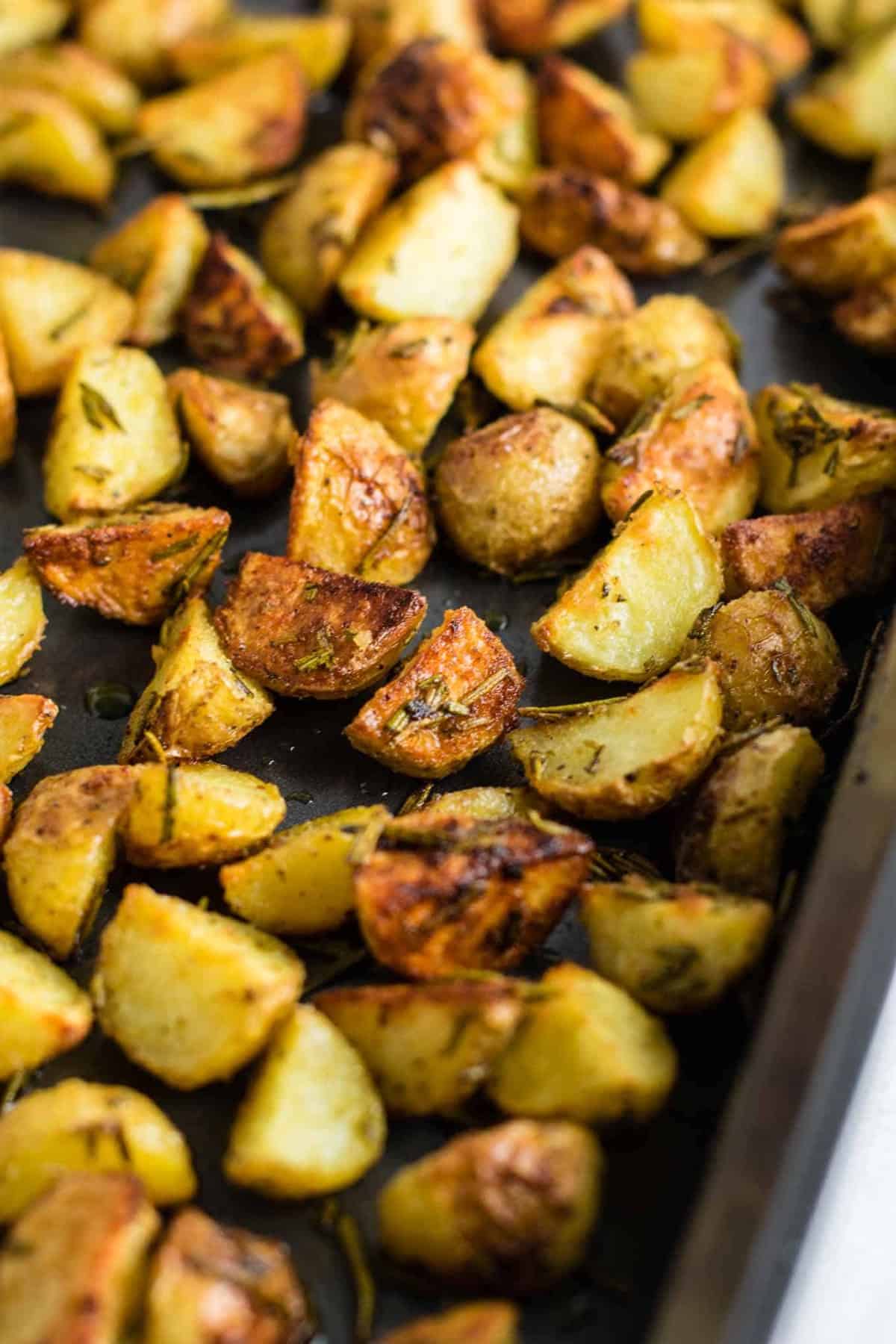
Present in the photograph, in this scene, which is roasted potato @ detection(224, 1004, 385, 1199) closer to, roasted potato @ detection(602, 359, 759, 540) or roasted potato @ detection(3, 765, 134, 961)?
roasted potato @ detection(3, 765, 134, 961)

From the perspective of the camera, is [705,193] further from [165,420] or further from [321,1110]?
[321,1110]

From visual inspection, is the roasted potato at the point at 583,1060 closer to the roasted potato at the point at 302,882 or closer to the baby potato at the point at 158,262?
the roasted potato at the point at 302,882

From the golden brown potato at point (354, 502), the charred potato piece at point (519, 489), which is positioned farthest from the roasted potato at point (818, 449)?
the golden brown potato at point (354, 502)

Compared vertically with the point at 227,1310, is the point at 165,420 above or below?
above

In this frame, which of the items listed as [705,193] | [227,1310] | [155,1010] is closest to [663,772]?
[155,1010]

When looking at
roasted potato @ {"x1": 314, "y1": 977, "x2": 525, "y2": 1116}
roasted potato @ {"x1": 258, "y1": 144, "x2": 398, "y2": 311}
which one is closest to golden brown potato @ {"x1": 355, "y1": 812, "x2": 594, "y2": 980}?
roasted potato @ {"x1": 314, "y1": 977, "x2": 525, "y2": 1116}

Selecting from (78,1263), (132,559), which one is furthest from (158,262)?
(78,1263)
